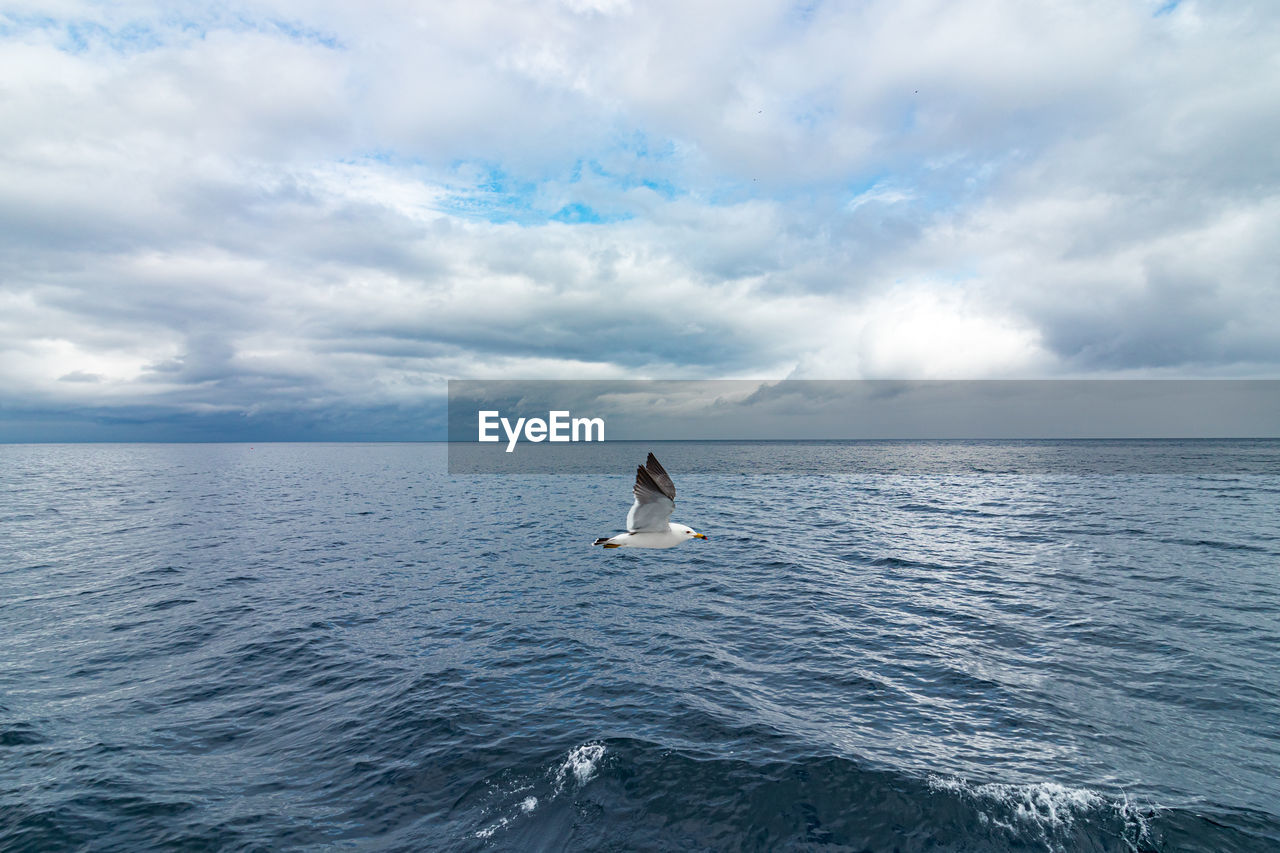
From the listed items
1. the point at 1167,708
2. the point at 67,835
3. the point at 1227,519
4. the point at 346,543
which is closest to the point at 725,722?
the point at 1167,708

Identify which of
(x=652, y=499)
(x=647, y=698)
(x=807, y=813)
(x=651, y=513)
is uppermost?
(x=652, y=499)

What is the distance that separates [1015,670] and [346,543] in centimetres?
3797

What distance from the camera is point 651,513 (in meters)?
16.0

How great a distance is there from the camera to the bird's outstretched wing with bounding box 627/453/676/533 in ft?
48.4

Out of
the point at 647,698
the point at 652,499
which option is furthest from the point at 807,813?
the point at 652,499

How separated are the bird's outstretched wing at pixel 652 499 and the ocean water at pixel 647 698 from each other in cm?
467

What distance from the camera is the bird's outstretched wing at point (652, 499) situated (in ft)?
48.4

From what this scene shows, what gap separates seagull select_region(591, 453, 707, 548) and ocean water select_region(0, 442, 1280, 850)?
13.6ft

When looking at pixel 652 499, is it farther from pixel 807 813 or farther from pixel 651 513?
pixel 807 813

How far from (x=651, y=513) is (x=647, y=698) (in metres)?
5.09

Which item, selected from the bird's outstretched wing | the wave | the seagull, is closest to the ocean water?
the wave

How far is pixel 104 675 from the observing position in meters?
17.8

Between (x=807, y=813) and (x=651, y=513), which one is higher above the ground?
(x=651, y=513)

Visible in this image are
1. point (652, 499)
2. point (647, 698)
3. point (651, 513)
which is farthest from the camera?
point (651, 513)
